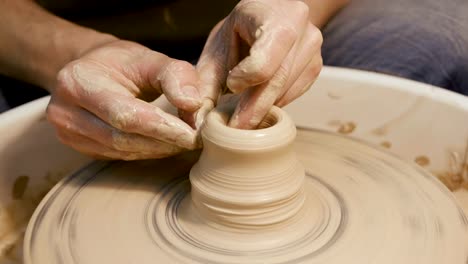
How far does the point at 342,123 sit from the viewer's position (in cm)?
140

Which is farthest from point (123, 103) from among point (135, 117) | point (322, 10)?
point (322, 10)

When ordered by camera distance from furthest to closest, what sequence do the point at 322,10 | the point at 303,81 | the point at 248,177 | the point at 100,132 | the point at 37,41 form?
the point at 322,10 < the point at 37,41 < the point at 303,81 < the point at 100,132 < the point at 248,177

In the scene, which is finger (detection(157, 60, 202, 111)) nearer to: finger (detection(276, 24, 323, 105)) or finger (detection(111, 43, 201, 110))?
finger (detection(111, 43, 201, 110))

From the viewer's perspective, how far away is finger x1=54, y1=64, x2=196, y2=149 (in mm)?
864

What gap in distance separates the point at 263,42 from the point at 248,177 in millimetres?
203

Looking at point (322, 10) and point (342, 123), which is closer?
point (342, 123)

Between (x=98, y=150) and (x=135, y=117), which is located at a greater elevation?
(x=135, y=117)

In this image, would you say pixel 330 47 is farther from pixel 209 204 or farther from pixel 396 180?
pixel 209 204

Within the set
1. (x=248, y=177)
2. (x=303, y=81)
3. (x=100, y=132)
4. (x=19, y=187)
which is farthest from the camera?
(x=19, y=187)

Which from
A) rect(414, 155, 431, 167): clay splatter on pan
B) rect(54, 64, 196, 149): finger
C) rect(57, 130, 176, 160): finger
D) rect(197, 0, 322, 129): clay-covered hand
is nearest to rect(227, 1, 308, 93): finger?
rect(197, 0, 322, 129): clay-covered hand

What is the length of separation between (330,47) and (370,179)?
69 cm

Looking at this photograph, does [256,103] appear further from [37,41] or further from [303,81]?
[37,41]

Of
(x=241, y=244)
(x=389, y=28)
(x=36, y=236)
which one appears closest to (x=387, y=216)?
(x=241, y=244)

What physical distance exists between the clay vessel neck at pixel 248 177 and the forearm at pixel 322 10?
678mm
